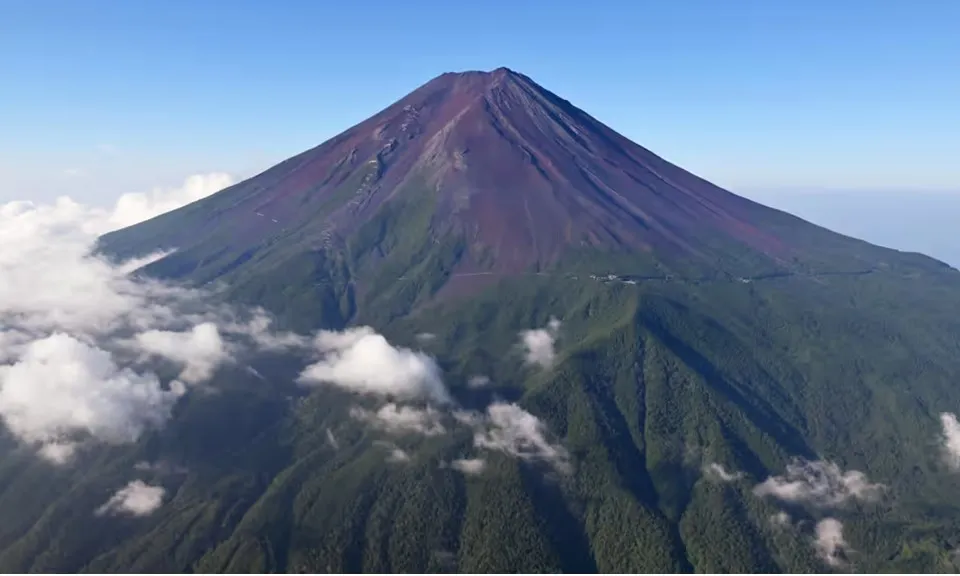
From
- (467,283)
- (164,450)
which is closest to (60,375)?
(164,450)

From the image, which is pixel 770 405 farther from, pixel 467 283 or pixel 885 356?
pixel 467 283

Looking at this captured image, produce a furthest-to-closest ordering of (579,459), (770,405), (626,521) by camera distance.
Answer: (770,405) → (579,459) → (626,521)

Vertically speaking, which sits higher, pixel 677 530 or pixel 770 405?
pixel 770 405

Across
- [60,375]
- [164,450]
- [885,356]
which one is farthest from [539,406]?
[60,375]

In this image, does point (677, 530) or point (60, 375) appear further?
point (60, 375)

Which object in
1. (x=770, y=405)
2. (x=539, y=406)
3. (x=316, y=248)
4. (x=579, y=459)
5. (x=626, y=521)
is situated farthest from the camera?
(x=316, y=248)

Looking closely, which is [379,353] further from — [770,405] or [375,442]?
[770,405]

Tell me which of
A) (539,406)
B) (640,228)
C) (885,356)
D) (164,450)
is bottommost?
(164,450)
